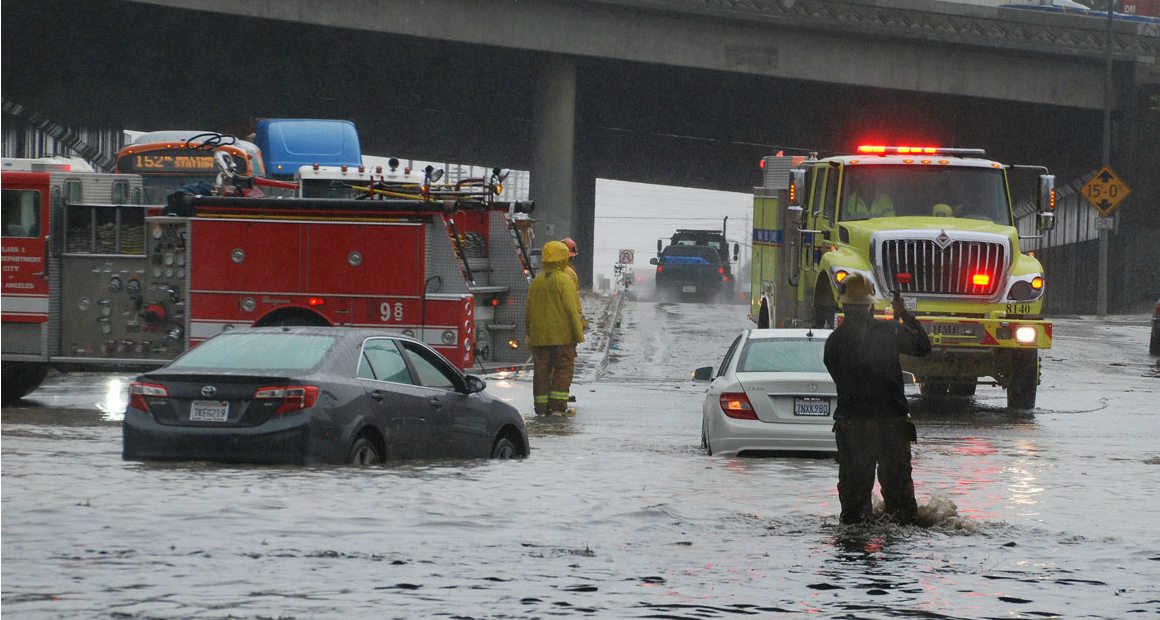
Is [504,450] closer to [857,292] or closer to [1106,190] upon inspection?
[857,292]

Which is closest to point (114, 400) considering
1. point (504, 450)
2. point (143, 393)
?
point (504, 450)

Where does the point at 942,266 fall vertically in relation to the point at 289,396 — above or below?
above

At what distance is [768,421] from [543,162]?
36059 mm

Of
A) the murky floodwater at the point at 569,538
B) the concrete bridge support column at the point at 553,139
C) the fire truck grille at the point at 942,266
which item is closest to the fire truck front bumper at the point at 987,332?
the fire truck grille at the point at 942,266

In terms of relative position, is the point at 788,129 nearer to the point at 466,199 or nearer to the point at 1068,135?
the point at 1068,135

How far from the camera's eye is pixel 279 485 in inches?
411

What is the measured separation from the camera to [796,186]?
21.2m

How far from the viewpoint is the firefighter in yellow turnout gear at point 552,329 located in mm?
18016

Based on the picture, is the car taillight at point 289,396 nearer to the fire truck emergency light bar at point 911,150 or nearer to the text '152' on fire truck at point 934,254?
the text '152' on fire truck at point 934,254

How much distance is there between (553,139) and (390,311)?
1250 inches

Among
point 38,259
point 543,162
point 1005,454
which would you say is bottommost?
point 1005,454

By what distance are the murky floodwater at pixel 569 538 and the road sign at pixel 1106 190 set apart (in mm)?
26379

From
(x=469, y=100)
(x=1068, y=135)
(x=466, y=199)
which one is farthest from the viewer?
(x=469, y=100)

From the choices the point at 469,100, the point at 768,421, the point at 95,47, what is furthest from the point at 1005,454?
the point at 469,100
